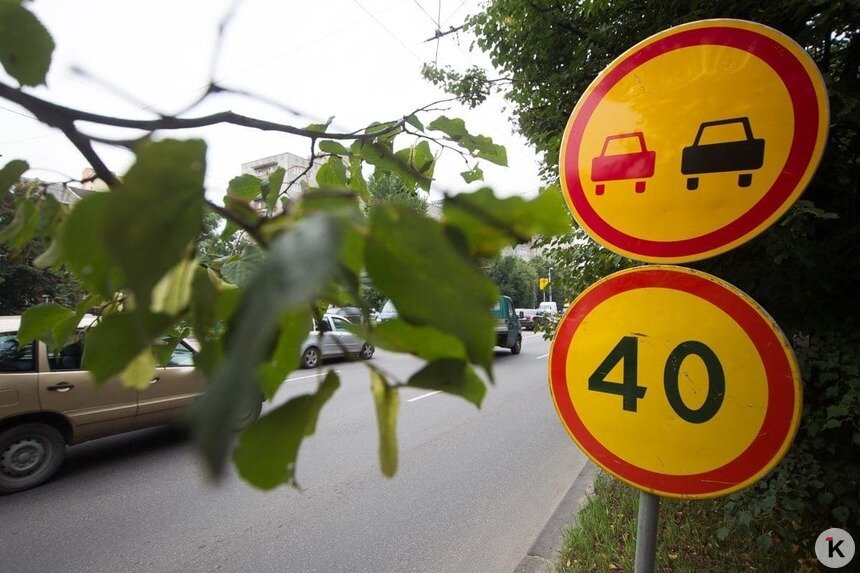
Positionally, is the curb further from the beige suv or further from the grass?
the beige suv

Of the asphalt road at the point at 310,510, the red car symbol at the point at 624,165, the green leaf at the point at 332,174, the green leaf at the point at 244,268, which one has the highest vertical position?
the red car symbol at the point at 624,165

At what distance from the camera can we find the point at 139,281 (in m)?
0.22

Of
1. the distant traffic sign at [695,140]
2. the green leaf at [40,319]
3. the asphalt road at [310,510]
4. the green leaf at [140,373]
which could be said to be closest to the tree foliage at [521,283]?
the asphalt road at [310,510]

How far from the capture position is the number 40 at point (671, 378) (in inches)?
36.3

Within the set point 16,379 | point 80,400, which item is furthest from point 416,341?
point 80,400

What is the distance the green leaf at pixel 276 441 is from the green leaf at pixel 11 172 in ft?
1.50

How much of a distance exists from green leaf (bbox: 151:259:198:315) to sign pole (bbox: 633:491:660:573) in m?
1.12

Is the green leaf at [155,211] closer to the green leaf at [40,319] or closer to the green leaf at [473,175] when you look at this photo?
the green leaf at [40,319]

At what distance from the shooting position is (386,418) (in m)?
0.34

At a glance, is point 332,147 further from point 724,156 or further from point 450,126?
point 724,156

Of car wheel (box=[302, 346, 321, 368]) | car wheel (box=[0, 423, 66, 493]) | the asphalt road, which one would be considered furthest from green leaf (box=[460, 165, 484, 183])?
car wheel (box=[0, 423, 66, 493])

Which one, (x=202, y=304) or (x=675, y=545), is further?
(x=675, y=545)

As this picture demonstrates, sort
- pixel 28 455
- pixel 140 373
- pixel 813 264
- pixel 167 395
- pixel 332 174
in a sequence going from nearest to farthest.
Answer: pixel 140 373 → pixel 332 174 → pixel 813 264 → pixel 28 455 → pixel 167 395

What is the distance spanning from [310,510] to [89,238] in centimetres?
343
